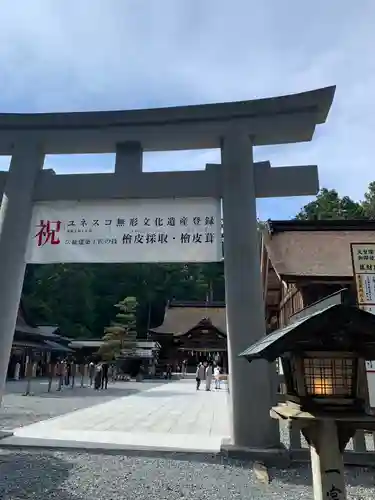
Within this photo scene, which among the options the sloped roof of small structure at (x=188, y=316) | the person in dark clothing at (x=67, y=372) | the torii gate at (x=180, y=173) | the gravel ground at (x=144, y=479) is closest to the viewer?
the gravel ground at (x=144, y=479)

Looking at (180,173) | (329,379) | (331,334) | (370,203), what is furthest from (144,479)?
(370,203)

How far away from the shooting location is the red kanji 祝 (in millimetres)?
6812

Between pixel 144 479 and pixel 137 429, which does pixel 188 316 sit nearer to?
pixel 137 429

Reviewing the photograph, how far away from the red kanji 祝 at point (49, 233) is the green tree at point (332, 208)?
3542 centimetres

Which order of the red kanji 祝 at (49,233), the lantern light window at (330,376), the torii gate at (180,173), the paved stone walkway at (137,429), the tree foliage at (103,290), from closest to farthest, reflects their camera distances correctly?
1. the lantern light window at (330,376)
2. the torii gate at (180,173)
3. the paved stone walkway at (137,429)
4. the red kanji 祝 at (49,233)
5. the tree foliage at (103,290)

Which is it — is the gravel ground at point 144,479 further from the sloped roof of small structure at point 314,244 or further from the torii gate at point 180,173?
the sloped roof of small structure at point 314,244

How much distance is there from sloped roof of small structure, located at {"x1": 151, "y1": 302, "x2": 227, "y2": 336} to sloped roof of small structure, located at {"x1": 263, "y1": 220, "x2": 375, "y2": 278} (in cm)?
2547

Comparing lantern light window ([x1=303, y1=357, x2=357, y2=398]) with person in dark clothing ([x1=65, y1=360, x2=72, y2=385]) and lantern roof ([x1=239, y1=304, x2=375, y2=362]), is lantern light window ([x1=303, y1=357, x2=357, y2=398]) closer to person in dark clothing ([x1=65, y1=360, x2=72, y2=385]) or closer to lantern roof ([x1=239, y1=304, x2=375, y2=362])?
lantern roof ([x1=239, y1=304, x2=375, y2=362])

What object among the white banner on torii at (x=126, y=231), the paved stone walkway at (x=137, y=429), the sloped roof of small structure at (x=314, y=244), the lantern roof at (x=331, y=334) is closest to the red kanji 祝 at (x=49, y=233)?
the white banner on torii at (x=126, y=231)

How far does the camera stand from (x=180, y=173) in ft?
21.9

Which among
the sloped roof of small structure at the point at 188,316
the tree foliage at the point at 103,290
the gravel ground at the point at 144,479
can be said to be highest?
the tree foliage at the point at 103,290

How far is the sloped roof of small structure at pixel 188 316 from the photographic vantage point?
3386cm

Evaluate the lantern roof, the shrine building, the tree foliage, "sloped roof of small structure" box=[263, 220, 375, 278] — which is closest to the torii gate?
the shrine building

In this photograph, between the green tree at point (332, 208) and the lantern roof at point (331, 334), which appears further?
the green tree at point (332, 208)
